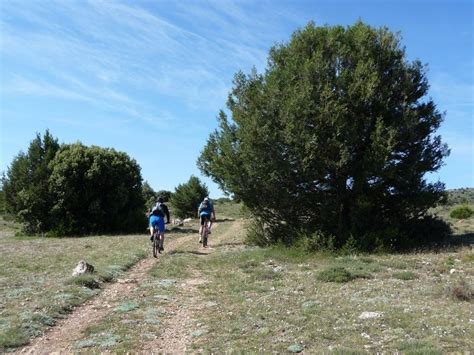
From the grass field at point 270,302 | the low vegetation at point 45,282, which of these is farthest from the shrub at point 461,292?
the low vegetation at point 45,282

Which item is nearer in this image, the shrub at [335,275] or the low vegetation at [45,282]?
the low vegetation at [45,282]

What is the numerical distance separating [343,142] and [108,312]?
11.6m

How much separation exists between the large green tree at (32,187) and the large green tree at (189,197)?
17.5 meters

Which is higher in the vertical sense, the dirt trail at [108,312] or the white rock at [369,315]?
the white rock at [369,315]

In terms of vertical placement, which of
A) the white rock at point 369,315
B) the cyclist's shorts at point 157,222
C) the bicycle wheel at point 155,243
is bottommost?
the white rock at point 369,315

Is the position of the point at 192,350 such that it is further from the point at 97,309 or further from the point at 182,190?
the point at 182,190

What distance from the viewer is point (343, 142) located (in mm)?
19000

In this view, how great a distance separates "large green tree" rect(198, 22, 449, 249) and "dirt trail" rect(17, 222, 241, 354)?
22.7 ft

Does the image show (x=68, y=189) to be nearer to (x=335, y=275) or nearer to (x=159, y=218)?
(x=159, y=218)

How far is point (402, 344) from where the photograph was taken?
777 centimetres

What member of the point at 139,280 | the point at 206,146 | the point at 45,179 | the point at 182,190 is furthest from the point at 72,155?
the point at 139,280

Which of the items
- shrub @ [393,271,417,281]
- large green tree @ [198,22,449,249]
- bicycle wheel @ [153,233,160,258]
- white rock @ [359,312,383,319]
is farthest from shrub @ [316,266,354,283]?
bicycle wheel @ [153,233,160,258]

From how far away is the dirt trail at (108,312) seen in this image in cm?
869

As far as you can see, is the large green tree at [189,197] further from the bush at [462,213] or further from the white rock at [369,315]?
the white rock at [369,315]
